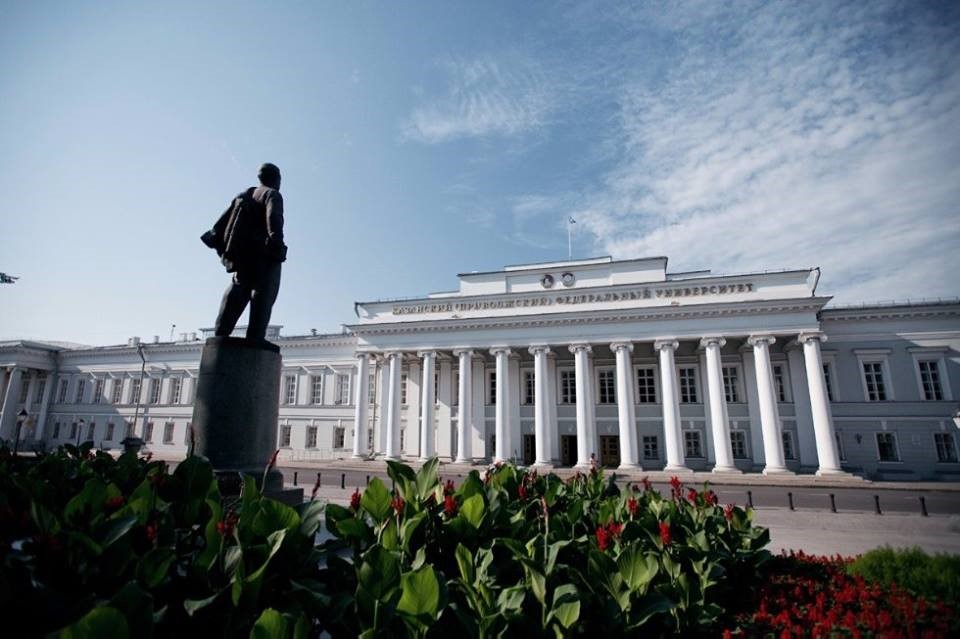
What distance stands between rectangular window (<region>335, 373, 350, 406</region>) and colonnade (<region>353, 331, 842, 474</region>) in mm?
5758

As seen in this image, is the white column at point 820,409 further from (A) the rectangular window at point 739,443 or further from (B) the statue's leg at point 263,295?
(B) the statue's leg at point 263,295

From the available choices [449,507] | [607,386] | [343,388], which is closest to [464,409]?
[607,386]

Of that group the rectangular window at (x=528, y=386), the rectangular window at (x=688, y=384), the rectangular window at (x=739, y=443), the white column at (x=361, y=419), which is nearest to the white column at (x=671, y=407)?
the rectangular window at (x=688, y=384)

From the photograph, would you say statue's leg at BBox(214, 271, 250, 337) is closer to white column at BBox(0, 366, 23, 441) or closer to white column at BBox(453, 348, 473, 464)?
white column at BBox(453, 348, 473, 464)

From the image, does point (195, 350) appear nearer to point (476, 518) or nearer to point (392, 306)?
point (392, 306)

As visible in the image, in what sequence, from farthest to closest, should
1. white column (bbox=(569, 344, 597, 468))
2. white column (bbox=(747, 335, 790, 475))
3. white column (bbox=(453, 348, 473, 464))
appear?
white column (bbox=(453, 348, 473, 464)), white column (bbox=(569, 344, 597, 468)), white column (bbox=(747, 335, 790, 475))

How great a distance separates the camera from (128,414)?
46.2m

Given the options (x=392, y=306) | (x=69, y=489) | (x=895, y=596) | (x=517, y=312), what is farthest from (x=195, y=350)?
(x=895, y=596)

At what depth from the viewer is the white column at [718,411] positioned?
27328 millimetres

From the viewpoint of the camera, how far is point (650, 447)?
1270 inches

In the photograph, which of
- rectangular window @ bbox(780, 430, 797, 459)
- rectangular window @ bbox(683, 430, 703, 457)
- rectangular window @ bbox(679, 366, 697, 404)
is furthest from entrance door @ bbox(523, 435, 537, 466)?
rectangular window @ bbox(780, 430, 797, 459)

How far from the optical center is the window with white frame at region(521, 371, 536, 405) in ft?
115

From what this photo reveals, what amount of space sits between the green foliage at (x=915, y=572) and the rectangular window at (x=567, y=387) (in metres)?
29.7

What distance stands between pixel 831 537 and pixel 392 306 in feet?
Result: 101
